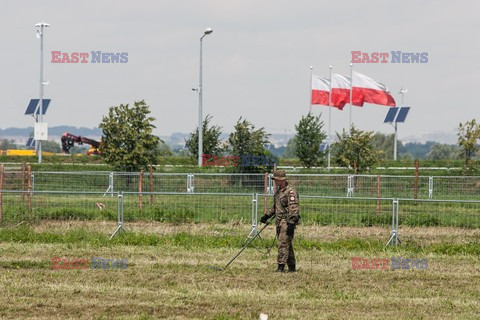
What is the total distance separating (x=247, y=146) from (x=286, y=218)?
1990 cm

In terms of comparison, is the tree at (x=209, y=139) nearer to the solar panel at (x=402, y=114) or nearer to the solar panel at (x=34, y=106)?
the solar panel at (x=34, y=106)

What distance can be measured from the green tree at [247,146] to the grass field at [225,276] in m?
11.1

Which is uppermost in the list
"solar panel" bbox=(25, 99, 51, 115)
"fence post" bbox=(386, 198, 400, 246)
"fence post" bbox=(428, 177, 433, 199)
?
"solar panel" bbox=(25, 99, 51, 115)

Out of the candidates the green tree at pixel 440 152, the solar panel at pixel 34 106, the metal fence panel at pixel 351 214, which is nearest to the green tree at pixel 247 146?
the metal fence panel at pixel 351 214

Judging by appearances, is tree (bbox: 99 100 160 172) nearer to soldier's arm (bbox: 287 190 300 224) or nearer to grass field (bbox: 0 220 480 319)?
grass field (bbox: 0 220 480 319)

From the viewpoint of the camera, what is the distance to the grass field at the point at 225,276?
11.3 meters

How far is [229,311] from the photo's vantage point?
36.6 feet

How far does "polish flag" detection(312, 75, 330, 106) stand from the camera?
173 ft

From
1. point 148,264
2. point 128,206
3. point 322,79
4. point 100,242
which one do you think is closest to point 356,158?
point 322,79

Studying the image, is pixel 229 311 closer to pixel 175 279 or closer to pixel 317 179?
pixel 175 279

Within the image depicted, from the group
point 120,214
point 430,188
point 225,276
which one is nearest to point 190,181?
point 430,188

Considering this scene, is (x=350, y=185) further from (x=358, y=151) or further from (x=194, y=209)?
(x=358, y=151)

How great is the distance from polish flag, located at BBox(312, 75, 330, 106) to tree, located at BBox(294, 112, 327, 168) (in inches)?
139

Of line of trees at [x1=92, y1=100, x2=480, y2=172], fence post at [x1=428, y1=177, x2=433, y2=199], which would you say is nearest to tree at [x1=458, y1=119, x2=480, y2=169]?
line of trees at [x1=92, y1=100, x2=480, y2=172]
